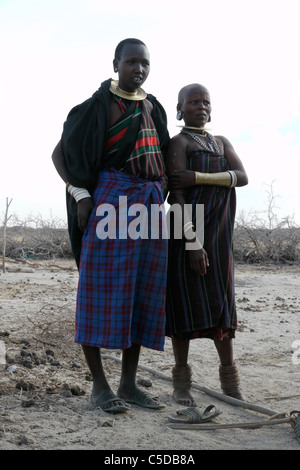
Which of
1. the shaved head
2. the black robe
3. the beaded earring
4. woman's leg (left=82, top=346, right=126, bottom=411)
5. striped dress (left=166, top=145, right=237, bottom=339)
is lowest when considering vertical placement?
woman's leg (left=82, top=346, right=126, bottom=411)

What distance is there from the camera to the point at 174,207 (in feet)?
10.9

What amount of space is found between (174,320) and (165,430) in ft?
2.33

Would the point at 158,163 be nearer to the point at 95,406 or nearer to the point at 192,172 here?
the point at 192,172

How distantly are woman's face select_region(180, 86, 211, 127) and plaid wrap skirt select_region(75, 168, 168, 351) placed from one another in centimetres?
54

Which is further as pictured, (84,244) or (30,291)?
(30,291)

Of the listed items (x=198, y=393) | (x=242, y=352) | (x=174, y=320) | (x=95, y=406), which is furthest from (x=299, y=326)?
(x=95, y=406)

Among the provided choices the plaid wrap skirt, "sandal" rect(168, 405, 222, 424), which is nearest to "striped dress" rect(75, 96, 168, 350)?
the plaid wrap skirt

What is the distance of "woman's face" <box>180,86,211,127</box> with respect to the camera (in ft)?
11.0

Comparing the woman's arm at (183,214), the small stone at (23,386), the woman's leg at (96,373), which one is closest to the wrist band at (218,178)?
the woman's arm at (183,214)

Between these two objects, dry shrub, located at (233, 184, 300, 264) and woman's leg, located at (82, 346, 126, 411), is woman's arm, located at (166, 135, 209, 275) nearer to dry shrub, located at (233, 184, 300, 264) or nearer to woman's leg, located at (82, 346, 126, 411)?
woman's leg, located at (82, 346, 126, 411)

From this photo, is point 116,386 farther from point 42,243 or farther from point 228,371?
point 42,243

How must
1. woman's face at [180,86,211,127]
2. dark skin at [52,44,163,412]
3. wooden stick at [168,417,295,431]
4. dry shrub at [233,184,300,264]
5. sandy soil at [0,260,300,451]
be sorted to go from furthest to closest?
dry shrub at [233,184,300,264], woman's face at [180,86,211,127], dark skin at [52,44,163,412], wooden stick at [168,417,295,431], sandy soil at [0,260,300,451]

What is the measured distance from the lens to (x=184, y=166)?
3.33 meters

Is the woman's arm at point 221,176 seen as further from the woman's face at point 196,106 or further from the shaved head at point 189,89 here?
the shaved head at point 189,89
